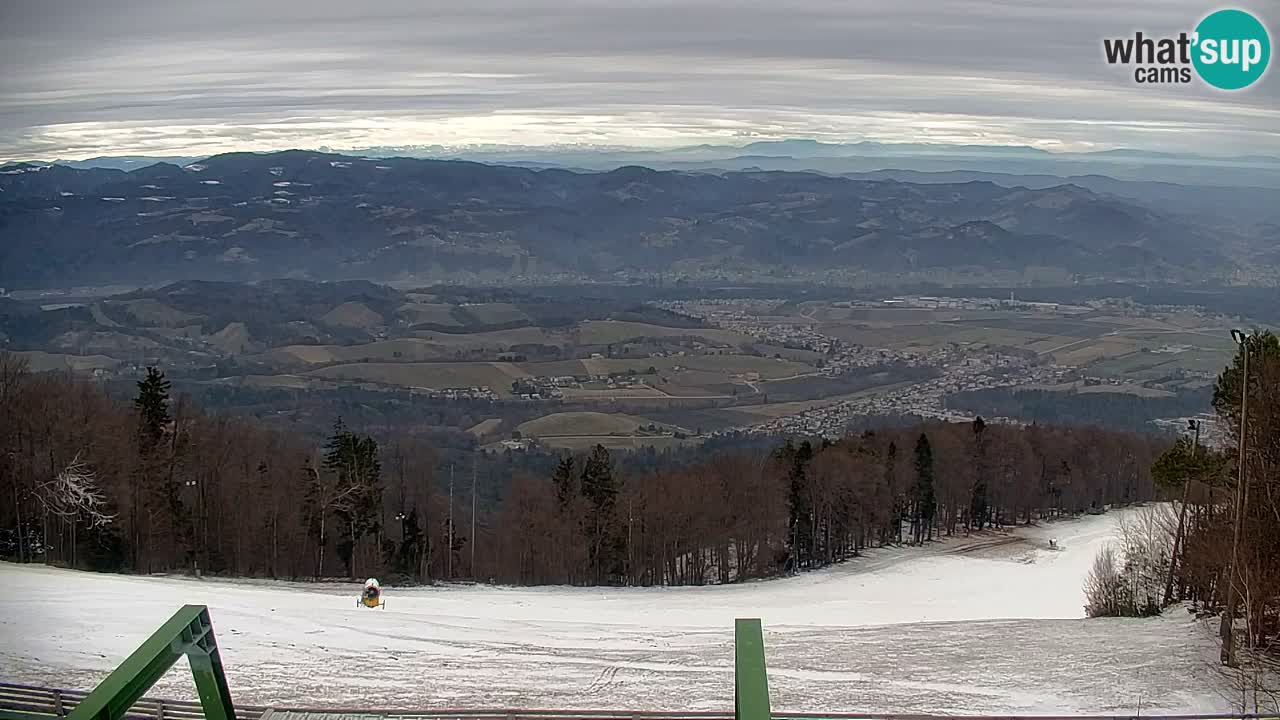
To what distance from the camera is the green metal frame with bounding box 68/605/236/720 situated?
7.36 feet

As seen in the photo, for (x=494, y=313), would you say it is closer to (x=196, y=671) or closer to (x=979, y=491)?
(x=979, y=491)

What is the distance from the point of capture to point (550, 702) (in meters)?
10.7

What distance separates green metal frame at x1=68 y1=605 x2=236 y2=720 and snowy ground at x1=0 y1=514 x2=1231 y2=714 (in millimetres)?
6252

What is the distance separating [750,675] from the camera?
2.20 metres

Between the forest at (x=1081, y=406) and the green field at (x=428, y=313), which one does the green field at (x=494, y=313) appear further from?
the forest at (x=1081, y=406)

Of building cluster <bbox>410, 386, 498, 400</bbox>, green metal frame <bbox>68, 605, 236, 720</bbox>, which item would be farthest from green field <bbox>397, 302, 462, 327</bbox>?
green metal frame <bbox>68, 605, 236, 720</bbox>

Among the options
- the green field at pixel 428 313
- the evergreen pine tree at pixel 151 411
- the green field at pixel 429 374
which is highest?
the green field at pixel 428 313

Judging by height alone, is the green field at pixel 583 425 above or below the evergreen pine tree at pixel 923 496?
above

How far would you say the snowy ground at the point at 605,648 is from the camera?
36.0 ft

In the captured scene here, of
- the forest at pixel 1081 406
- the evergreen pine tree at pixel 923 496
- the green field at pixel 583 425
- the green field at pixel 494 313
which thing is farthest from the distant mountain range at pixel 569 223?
the evergreen pine tree at pixel 923 496

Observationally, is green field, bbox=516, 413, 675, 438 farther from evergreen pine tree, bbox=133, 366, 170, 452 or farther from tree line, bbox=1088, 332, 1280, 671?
tree line, bbox=1088, 332, 1280, 671

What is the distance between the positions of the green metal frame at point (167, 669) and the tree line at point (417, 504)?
59.3 feet

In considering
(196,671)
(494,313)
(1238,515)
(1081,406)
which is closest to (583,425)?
(1081,406)

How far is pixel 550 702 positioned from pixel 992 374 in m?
56.3
